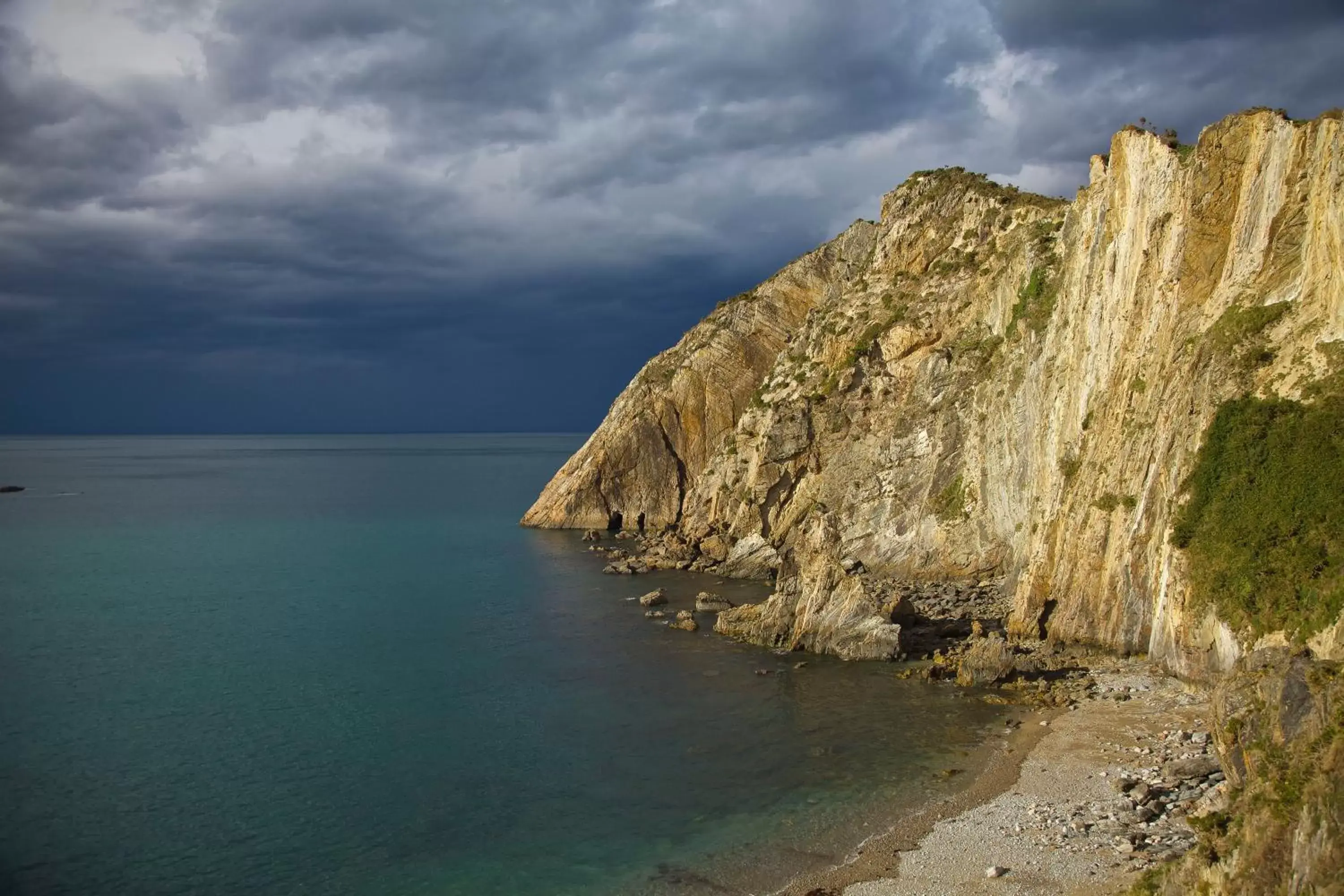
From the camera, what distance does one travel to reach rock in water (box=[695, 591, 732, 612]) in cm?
5250

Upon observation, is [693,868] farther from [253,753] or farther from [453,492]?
[453,492]

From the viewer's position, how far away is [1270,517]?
91.0 ft

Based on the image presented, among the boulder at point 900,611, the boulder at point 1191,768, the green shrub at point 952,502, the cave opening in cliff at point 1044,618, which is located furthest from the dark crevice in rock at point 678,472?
the boulder at point 1191,768

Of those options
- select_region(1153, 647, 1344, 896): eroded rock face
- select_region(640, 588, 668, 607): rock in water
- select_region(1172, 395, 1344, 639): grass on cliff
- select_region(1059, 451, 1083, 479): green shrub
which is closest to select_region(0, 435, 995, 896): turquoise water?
select_region(640, 588, 668, 607): rock in water

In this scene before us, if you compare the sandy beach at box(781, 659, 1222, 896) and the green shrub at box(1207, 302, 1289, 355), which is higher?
the green shrub at box(1207, 302, 1289, 355)

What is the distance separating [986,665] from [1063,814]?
12.5 metres

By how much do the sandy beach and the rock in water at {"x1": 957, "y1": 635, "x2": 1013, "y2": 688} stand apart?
4274 millimetres

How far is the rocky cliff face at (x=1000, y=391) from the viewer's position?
31516 millimetres

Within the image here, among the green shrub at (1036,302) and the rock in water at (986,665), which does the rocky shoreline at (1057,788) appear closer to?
the rock in water at (986,665)

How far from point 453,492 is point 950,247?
83590 mm

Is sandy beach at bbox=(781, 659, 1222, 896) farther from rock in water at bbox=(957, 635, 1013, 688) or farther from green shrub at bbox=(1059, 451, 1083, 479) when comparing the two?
green shrub at bbox=(1059, 451, 1083, 479)

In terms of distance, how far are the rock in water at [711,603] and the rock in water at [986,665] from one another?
16907mm

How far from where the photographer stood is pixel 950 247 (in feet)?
226

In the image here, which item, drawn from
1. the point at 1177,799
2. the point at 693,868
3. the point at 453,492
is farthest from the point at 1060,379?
the point at 453,492
